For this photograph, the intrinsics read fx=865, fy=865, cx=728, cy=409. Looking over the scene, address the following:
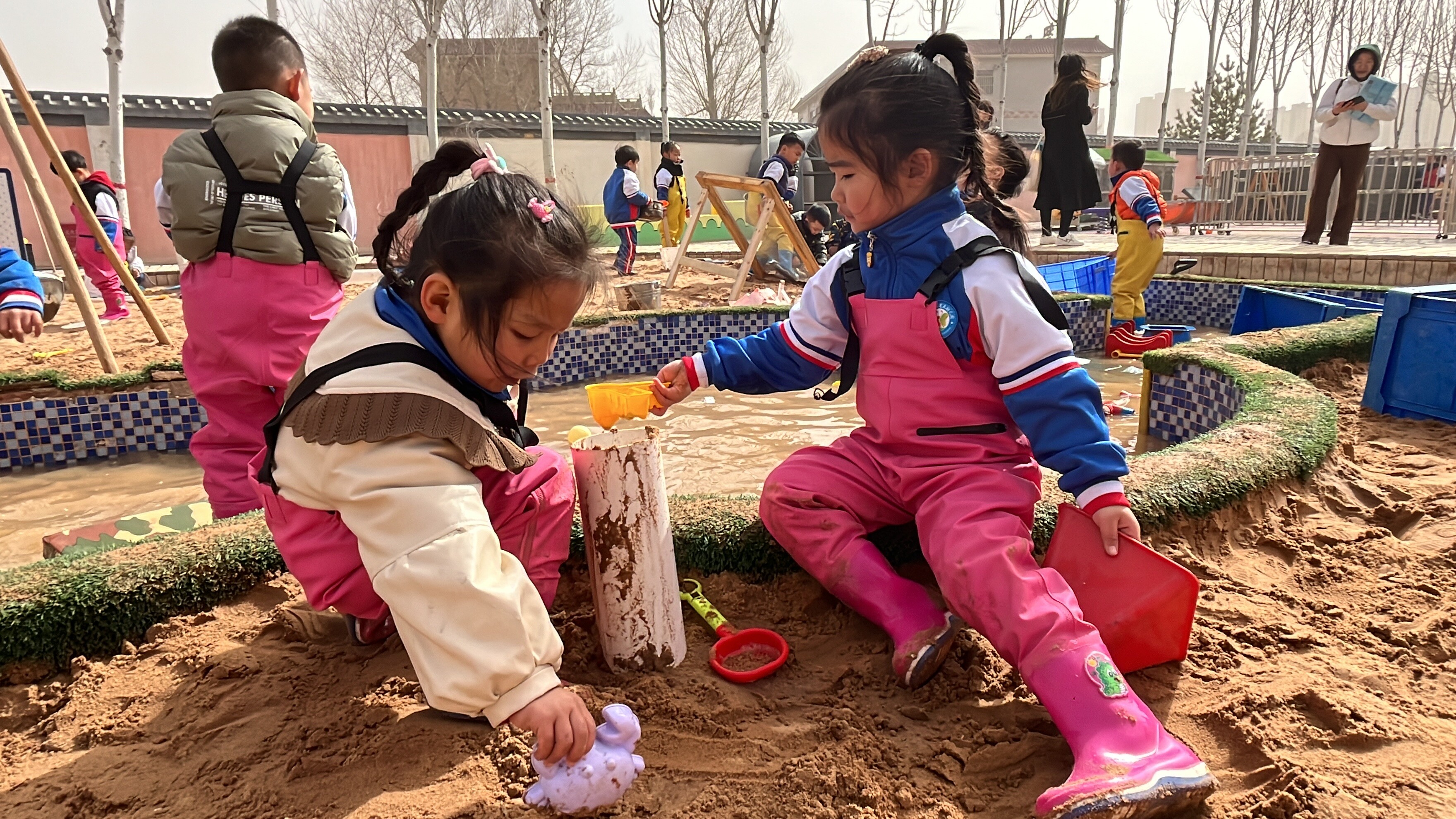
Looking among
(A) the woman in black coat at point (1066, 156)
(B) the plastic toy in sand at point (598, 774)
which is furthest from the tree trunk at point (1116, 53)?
(B) the plastic toy in sand at point (598, 774)

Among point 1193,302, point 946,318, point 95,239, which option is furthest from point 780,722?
point 95,239

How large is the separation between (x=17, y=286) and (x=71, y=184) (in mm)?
3161

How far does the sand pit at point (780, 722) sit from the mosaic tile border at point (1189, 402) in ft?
5.92

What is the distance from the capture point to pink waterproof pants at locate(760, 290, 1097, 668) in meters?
1.79

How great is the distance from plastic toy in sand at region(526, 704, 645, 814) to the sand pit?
0.21 feet

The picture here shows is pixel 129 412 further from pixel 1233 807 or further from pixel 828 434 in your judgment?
pixel 1233 807

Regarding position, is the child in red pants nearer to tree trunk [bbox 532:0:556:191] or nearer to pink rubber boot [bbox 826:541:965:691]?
tree trunk [bbox 532:0:556:191]

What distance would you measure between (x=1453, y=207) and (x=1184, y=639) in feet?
44.1

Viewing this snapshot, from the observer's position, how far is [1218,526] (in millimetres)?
2598

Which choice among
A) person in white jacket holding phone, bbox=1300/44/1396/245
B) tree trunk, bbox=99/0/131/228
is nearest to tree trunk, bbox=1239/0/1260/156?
Answer: person in white jacket holding phone, bbox=1300/44/1396/245

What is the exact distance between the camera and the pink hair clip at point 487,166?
1.64 m

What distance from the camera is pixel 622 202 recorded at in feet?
39.6

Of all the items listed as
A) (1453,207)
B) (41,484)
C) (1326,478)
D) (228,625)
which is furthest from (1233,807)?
(1453,207)

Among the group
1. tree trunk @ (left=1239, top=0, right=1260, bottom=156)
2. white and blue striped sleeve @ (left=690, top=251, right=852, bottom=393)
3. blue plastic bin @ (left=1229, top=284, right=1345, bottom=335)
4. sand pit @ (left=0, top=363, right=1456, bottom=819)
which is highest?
tree trunk @ (left=1239, top=0, right=1260, bottom=156)
